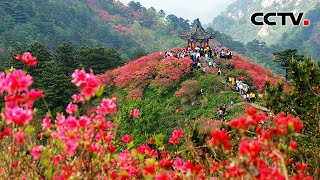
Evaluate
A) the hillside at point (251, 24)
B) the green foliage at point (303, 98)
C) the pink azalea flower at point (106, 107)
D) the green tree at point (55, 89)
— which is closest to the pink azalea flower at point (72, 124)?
the pink azalea flower at point (106, 107)

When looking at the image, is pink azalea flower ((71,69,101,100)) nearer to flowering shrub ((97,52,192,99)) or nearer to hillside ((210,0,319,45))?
flowering shrub ((97,52,192,99))

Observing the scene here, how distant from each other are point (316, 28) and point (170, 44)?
40.4 metres

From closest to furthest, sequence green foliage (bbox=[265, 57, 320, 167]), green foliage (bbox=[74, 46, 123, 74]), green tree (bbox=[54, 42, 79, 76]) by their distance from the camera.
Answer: green foliage (bbox=[265, 57, 320, 167])
green tree (bbox=[54, 42, 79, 76])
green foliage (bbox=[74, 46, 123, 74])

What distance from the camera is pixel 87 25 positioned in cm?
6300

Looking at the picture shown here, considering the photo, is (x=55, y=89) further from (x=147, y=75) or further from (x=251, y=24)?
(x=251, y=24)

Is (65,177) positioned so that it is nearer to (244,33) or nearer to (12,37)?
(12,37)

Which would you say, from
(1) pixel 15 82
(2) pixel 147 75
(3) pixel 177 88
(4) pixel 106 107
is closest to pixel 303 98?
(4) pixel 106 107

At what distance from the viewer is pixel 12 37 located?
44500mm

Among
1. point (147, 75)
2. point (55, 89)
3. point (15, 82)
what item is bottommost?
point (55, 89)

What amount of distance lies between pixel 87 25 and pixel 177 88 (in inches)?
1608

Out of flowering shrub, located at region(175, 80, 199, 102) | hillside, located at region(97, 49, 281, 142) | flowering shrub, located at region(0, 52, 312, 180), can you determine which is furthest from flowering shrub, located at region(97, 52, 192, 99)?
flowering shrub, located at region(0, 52, 312, 180)

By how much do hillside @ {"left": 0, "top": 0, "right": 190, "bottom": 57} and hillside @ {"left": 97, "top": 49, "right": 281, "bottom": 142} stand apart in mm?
18375

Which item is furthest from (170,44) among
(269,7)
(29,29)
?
(269,7)

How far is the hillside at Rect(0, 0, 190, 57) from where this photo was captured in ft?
159
